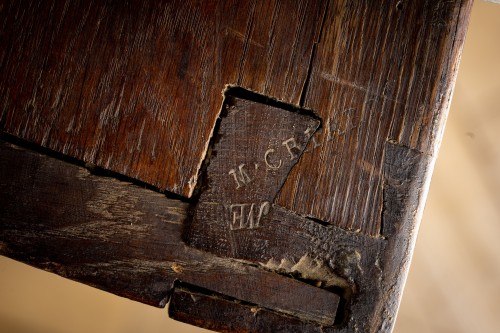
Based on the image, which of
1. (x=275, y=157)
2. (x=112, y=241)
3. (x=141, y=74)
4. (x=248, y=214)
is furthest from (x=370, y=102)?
(x=112, y=241)

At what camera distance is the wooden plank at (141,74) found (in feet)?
3.62

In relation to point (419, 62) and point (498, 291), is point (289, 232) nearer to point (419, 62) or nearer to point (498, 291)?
point (419, 62)

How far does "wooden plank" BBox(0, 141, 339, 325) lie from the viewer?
3.62ft

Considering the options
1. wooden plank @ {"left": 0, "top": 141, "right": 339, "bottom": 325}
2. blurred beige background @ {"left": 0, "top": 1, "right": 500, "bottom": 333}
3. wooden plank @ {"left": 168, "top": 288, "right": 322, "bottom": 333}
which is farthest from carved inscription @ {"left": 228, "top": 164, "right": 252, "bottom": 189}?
blurred beige background @ {"left": 0, "top": 1, "right": 500, "bottom": 333}

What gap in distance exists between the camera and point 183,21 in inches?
43.8

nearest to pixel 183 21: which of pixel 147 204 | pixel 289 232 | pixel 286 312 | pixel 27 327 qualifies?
pixel 147 204

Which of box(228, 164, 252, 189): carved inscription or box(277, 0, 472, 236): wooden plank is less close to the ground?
box(277, 0, 472, 236): wooden plank

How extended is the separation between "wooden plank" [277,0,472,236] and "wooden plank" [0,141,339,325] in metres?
0.20

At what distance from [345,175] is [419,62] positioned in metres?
0.30

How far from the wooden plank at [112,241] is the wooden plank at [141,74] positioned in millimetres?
58

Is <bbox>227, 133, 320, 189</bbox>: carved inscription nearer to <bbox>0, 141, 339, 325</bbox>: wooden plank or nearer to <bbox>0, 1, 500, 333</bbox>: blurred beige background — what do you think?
<bbox>0, 141, 339, 325</bbox>: wooden plank

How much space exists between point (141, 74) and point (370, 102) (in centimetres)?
52

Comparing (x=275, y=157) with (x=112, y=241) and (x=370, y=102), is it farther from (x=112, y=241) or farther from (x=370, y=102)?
(x=112, y=241)

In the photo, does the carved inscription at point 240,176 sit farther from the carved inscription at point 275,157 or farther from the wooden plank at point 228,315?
the wooden plank at point 228,315
